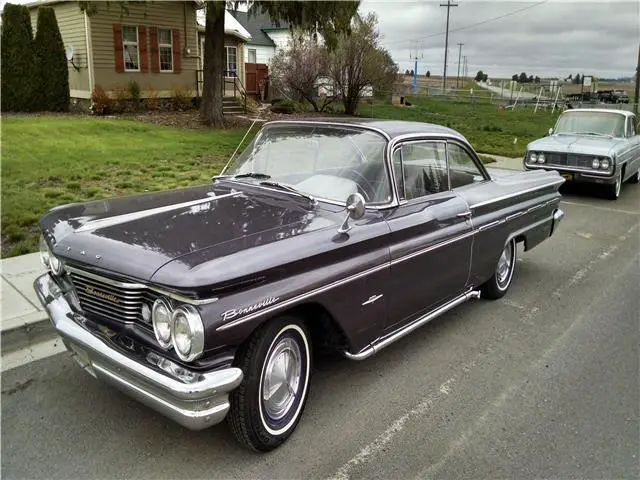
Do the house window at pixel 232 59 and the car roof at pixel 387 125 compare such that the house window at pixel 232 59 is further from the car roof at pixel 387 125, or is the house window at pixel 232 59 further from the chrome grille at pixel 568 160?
the car roof at pixel 387 125

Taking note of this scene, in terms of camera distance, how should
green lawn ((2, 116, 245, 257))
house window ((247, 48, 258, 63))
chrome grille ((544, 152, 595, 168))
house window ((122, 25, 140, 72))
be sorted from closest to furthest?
green lawn ((2, 116, 245, 257)) < chrome grille ((544, 152, 595, 168)) < house window ((122, 25, 140, 72)) < house window ((247, 48, 258, 63))

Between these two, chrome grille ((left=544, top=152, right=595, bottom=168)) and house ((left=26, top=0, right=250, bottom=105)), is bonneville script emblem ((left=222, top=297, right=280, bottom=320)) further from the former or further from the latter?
house ((left=26, top=0, right=250, bottom=105))

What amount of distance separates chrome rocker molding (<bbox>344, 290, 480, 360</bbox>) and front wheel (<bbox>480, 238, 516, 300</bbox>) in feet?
2.25

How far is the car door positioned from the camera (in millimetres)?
3705

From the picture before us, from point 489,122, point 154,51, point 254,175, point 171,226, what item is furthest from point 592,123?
point 154,51

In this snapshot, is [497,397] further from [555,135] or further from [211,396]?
[555,135]

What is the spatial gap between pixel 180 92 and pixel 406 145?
1823 centimetres

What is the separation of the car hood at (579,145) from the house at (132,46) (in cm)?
1324

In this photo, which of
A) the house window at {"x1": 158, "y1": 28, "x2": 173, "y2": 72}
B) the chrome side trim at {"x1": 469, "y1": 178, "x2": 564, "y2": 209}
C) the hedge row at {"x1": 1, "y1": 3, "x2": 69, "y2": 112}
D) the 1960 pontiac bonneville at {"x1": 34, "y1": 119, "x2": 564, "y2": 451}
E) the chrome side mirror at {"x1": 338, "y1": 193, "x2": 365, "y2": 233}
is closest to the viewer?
the 1960 pontiac bonneville at {"x1": 34, "y1": 119, "x2": 564, "y2": 451}

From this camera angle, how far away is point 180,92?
20625 mm

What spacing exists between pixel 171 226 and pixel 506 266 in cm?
372

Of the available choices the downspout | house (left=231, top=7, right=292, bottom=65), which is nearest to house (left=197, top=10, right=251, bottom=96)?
the downspout

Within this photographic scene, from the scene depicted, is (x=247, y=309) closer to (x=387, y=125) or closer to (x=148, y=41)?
(x=387, y=125)

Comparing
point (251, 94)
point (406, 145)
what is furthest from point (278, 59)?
point (406, 145)
